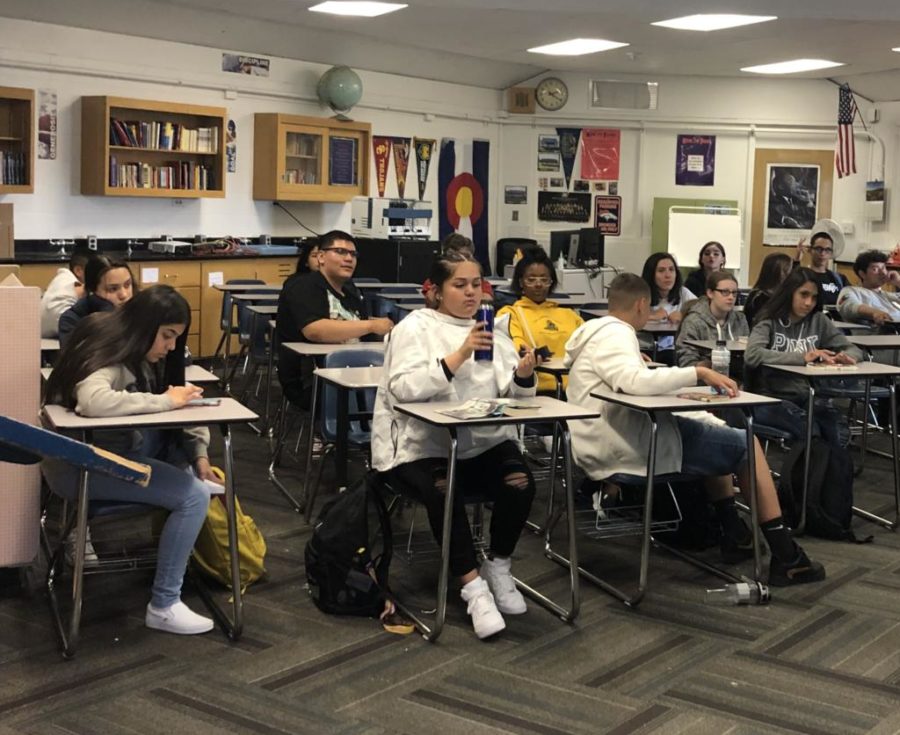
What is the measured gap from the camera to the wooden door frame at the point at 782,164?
42.7 ft

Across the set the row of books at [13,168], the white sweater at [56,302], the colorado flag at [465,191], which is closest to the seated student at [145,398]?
the white sweater at [56,302]

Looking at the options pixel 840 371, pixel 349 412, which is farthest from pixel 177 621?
pixel 840 371

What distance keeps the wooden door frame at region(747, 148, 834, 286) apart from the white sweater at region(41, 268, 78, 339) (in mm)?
8901

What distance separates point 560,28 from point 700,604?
681cm

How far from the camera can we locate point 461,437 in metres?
3.92

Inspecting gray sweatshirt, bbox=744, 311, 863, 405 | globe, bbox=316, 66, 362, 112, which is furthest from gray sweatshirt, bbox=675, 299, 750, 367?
globe, bbox=316, 66, 362, 112

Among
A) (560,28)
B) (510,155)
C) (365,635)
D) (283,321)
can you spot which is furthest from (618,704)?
(510,155)

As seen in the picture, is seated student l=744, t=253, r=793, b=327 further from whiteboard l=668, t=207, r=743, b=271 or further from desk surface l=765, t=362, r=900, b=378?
whiteboard l=668, t=207, r=743, b=271

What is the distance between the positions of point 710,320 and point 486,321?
95.6 inches

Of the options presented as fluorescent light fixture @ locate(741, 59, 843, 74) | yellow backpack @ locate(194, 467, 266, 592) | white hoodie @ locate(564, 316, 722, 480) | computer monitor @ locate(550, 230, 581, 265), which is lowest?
yellow backpack @ locate(194, 467, 266, 592)

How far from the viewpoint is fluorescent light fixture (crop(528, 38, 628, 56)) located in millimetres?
10680

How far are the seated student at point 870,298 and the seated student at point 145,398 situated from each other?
501 centimetres

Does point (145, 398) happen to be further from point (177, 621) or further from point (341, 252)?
point (341, 252)

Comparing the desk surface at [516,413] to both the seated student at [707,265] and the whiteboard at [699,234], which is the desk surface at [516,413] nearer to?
the seated student at [707,265]
